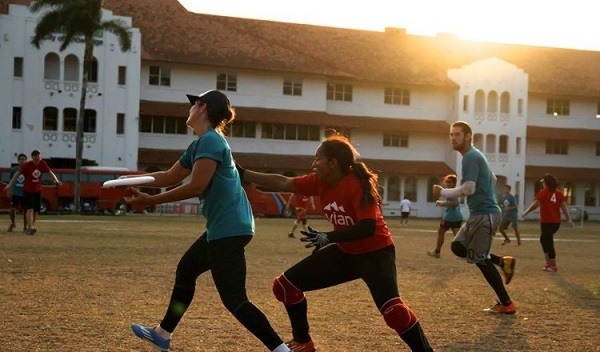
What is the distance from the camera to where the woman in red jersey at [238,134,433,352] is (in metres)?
7.38

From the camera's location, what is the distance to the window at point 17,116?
65.2m

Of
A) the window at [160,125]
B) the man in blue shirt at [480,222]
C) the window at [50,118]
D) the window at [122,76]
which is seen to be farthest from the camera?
the window at [160,125]

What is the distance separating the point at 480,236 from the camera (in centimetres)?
1171

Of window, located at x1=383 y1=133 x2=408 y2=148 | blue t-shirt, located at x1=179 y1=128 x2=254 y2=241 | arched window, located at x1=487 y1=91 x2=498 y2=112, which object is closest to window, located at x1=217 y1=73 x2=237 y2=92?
window, located at x1=383 y1=133 x2=408 y2=148

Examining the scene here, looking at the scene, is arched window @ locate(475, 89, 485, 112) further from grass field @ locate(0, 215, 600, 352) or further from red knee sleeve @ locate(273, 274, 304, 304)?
red knee sleeve @ locate(273, 274, 304, 304)

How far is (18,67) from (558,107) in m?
38.8

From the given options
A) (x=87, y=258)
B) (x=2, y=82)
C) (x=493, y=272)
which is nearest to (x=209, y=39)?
(x=2, y=82)

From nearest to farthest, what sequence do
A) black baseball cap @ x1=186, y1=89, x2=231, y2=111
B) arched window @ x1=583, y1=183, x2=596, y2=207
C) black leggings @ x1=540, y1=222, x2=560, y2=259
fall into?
black baseball cap @ x1=186, y1=89, x2=231, y2=111 → black leggings @ x1=540, y1=222, x2=560, y2=259 → arched window @ x1=583, y1=183, x2=596, y2=207

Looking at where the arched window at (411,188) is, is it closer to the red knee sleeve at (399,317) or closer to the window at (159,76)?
the window at (159,76)

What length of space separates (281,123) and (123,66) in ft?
37.1

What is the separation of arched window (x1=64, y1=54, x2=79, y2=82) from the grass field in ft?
155

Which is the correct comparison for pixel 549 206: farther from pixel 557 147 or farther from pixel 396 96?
pixel 557 147

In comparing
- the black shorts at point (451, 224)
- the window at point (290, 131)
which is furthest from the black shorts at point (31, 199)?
the window at point (290, 131)

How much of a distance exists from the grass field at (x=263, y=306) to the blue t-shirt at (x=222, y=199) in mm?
1648
